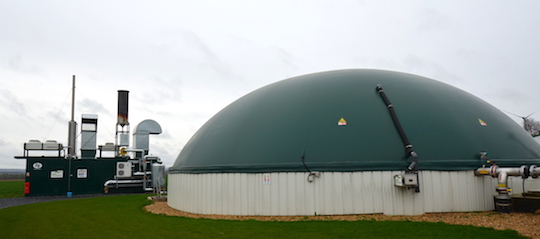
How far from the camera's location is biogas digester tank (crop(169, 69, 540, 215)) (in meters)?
13.5

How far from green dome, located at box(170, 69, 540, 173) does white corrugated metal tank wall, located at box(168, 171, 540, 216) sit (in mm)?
314

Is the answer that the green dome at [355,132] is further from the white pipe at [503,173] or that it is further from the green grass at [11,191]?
the green grass at [11,191]

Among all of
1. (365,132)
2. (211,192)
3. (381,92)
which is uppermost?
(381,92)

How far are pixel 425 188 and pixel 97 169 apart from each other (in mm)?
25171

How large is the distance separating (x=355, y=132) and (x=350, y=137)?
309mm

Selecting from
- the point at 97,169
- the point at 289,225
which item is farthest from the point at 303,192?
the point at 97,169

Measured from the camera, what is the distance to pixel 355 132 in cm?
1422

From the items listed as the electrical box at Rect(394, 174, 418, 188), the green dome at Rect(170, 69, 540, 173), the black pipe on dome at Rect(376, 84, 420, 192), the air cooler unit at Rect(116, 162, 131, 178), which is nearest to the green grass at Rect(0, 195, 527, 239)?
the electrical box at Rect(394, 174, 418, 188)

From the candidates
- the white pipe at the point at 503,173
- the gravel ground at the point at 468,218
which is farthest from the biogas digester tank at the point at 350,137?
the white pipe at the point at 503,173

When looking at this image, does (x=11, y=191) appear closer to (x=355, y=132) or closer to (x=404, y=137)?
(x=355, y=132)

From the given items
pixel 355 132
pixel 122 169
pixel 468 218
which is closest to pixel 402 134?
pixel 355 132

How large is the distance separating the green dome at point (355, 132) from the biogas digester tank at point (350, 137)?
4cm

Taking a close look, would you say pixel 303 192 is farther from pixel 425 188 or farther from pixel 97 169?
pixel 97 169

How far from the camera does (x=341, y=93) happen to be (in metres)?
16.1
